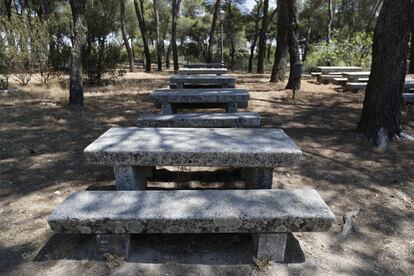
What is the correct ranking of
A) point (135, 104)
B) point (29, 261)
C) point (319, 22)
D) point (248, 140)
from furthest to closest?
point (319, 22)
point (135, 104)
point (248, 140)
point (29, 261)

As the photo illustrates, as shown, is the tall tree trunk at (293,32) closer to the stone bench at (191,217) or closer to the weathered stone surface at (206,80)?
the weathered stone surface at (206,80)

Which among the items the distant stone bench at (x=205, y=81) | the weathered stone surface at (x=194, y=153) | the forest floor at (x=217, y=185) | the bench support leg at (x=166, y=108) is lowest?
the forest floor at (x=217, y=185)

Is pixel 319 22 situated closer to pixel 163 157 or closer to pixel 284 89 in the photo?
pixel 284 89

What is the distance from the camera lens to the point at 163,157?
2352 millimetres

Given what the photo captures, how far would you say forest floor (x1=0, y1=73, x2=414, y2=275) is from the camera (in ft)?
7.22

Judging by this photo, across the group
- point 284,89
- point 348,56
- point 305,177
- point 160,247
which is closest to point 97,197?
point 160,247

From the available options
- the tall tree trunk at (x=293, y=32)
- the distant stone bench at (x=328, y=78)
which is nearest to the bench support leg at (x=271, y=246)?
the tall tree trunk at (x=293, y=32)

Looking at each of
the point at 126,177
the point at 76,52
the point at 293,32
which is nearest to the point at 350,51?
the point at 293,32

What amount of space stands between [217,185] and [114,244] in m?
1.42

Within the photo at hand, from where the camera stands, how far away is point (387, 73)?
13.9 ft

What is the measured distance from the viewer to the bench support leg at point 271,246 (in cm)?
216

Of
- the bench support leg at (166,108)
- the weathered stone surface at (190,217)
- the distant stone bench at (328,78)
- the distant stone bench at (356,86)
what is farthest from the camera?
the distant stone bench at (328,78)

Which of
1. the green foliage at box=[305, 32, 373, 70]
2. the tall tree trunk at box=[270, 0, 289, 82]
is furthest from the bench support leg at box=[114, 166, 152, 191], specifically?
the green foliage at box=[305, 32, 373, 70]

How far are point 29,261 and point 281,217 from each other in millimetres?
1678
